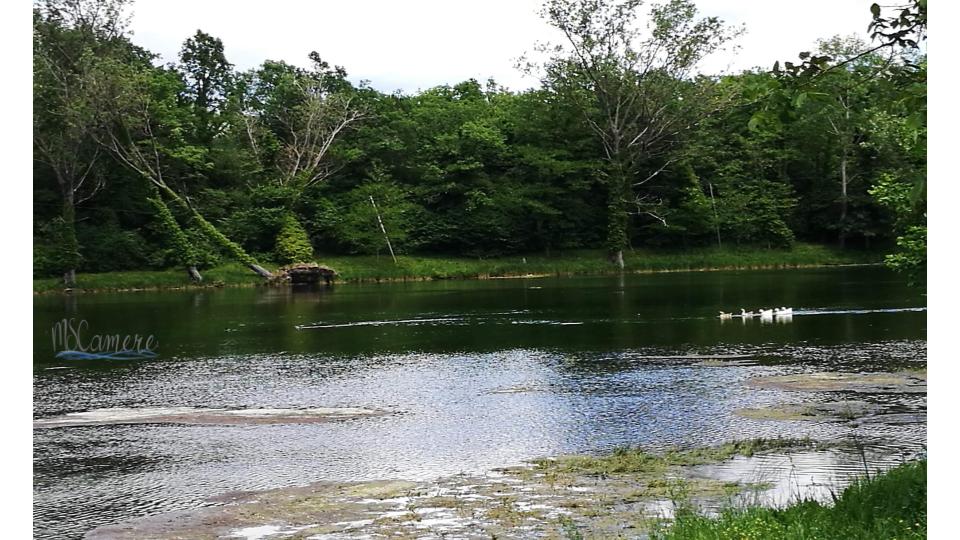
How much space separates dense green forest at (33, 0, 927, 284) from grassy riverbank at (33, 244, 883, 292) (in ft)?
3.63

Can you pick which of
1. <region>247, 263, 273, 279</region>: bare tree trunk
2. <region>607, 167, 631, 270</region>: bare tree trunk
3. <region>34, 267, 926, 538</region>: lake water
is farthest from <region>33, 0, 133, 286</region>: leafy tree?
<region>607, 167, 631, 270</region>: bare tree trunk

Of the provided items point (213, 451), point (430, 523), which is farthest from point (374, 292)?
point (430, 523)

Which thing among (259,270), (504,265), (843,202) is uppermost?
(843,202)

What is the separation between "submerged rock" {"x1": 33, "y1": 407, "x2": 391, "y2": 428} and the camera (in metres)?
14.9

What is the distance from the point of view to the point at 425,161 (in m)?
69.6

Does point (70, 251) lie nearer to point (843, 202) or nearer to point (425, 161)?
point (425, 161)

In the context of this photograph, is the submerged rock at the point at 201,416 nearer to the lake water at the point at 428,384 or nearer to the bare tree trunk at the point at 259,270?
the lake water at the point at 428,384

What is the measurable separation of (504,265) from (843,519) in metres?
55.6

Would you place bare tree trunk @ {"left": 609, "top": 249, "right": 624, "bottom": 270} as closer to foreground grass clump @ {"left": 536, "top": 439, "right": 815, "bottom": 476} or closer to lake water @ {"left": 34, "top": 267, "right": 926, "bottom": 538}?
lake water @ {"left": 34, "top": 267, "right": 926, "bottom": 538}

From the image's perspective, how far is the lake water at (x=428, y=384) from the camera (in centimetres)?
1153

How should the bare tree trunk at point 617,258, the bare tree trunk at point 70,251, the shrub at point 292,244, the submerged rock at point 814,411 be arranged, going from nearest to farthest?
the submerged rock at point 814,411 < the bare tree trunk at point 70,251 < the shrub at point 292,244 < the bare tree trunk at point 617,258

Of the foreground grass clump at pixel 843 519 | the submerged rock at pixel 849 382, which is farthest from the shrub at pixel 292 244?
the foreground grass clump at pixel 843 519

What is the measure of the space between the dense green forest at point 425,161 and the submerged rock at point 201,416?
4233 centimetres

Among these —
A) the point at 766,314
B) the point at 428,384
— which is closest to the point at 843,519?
the point at 428,384
